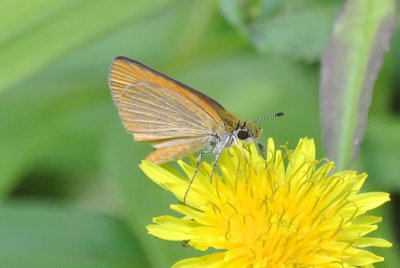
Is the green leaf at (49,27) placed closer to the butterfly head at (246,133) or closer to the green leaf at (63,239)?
the green leaf at (63,239)

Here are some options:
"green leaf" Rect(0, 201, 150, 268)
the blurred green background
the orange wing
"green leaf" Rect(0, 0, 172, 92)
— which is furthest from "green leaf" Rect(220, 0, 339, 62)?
"green leaf" Rect(0, 201, 150, 268)

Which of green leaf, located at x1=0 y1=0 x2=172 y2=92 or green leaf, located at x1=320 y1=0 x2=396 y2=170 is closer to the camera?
green leaf, located at x1=320 y1=0 x2=396 y2=170

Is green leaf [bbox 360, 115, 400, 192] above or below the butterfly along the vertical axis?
above

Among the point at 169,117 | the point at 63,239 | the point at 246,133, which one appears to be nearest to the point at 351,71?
the point at 246,133

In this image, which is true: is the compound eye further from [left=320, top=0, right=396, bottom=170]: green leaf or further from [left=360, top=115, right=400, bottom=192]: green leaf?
Result: [left=360, top=115, right=400, bottom=192]: green leaf

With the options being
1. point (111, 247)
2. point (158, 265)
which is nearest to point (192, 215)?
point (158, 265)

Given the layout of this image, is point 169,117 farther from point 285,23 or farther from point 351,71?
point 285,23

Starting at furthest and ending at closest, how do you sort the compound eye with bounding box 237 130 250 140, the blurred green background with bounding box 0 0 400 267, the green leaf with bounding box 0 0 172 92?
the blurred green background with bounding box 0 0 400 267, the green leaf with bounding box 0 0 172 92, the compound eye with bounding box 237 130 250 140
